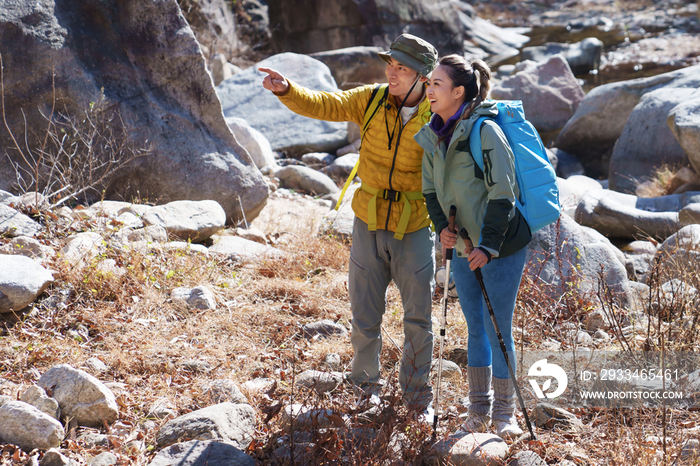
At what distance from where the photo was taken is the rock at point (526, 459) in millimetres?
2742

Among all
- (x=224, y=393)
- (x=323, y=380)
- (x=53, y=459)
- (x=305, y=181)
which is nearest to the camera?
(x=53, y=459)

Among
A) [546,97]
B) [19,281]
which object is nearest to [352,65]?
[546,97]

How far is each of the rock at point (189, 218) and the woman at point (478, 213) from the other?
3.34 metres

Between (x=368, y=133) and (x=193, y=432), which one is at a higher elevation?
(x=368, y=133)

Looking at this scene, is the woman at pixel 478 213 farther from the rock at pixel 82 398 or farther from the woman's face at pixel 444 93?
the rock at pixel 82 398

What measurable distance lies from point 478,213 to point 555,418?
1300 millimetres

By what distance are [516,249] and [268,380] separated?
1.78 m

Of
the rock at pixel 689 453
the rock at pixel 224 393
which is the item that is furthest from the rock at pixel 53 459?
the rock at pixel 689 453

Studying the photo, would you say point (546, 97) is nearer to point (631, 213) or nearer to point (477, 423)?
point (631, 213)

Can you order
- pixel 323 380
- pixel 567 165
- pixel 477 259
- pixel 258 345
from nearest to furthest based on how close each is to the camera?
pixel 477 259, pixel 323 380, pixel 258 345, pixel 567 165

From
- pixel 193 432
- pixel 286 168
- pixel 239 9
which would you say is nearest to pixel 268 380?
pixel 193 432

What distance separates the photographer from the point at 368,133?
3279 mm

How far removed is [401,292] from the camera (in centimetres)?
336

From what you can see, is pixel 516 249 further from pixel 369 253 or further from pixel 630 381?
pixel 630 381
